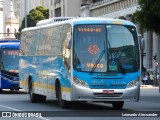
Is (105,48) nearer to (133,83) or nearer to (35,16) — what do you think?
(133,83)

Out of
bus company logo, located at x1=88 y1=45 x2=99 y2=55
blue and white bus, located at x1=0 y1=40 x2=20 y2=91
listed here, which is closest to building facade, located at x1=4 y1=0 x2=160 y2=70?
blue and white bus, located at x1=0 y1=40 x2=20 y2=91

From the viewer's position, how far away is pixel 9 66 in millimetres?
40375

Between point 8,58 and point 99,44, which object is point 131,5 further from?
point 99,44

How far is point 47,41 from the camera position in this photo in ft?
90.2

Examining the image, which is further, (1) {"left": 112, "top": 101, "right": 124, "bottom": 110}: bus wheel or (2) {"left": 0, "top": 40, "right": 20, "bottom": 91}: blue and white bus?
(2) {"left": 0, "top": 40, "right": 20, "bottom": 91}: blue and white bus

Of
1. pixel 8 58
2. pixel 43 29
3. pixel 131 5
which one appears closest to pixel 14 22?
pixel 131 5

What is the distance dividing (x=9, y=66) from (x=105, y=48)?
56.2ft

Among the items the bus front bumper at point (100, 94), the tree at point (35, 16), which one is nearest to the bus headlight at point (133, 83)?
the bus front bumper at point (100, 94)

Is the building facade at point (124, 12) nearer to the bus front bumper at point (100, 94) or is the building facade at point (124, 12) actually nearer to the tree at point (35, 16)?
the tree at point (35, 16)

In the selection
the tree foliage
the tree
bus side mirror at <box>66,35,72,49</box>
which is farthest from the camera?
the tree

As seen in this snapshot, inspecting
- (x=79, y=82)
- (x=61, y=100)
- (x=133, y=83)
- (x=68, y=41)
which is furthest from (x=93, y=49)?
(x=61, y=100)

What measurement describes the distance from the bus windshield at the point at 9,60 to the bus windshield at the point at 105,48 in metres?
16.5

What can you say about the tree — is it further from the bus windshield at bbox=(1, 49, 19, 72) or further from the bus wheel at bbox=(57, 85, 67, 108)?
the bus wheel at bbox=(57, 85, 67, 108)

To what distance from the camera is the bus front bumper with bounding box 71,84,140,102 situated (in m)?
23.5
